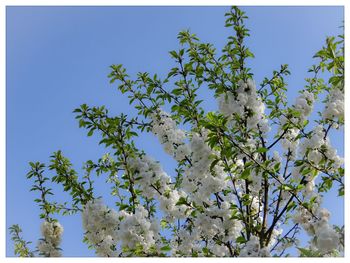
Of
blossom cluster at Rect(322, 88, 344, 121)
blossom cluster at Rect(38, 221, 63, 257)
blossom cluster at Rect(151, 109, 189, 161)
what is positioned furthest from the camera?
blossom cluster at Rect(151, 109, 189, 161)

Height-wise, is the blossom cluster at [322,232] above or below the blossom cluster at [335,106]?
below

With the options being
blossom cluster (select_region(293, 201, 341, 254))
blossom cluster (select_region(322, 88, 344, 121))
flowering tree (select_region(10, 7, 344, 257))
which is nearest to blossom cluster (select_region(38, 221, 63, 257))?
flowering tree (select_region(10, 7, 344, 257))

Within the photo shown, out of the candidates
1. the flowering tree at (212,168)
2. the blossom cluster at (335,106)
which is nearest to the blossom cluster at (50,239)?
the flowering tree at (212,168)

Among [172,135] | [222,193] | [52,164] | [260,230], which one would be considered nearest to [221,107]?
[172,135]

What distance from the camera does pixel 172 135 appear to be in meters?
5.80

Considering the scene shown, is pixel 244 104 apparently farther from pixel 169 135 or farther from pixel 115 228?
pixel 115 228

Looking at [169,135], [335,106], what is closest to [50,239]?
[169,135]

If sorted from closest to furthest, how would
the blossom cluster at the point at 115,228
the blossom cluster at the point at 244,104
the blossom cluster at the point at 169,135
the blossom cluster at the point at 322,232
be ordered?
the blossom cluster at the point at 322,232
the blossom cluster at the point at 115,228
the blossom cluster at the point at 244,104
the blossom cluster at the point at 169,135

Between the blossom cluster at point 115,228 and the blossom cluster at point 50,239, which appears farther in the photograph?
the blossom cluster at point 50,239

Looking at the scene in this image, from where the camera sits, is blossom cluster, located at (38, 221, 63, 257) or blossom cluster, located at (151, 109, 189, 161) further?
blossom cluster, located at (151, 109, 189, 161)

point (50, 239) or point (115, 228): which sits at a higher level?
point (115, 228)

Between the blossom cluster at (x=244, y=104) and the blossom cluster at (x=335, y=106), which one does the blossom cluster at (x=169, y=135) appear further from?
the blossom cluster at (x=335, y=106)

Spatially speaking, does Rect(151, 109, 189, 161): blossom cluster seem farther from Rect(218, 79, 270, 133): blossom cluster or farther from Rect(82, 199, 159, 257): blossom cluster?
Rect(82, 199, 159, 257): blossom cluster

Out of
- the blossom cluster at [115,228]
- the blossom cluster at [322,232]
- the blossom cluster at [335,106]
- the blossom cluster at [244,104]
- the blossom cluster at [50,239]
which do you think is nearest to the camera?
the blossom cluster at [322,232]
